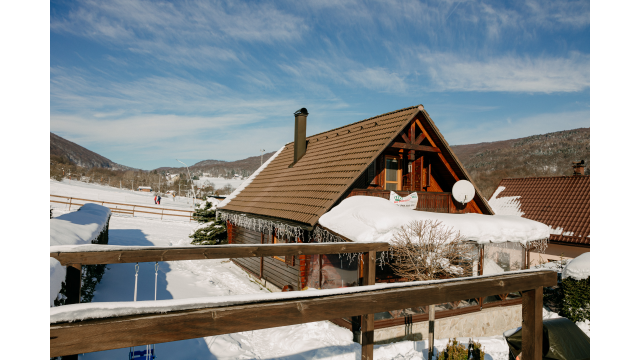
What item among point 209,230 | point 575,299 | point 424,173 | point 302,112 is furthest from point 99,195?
point 575,299

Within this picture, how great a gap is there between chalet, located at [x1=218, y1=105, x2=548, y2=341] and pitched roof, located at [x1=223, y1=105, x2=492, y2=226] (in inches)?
1.6

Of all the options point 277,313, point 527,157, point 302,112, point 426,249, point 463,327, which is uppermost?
point 527,157

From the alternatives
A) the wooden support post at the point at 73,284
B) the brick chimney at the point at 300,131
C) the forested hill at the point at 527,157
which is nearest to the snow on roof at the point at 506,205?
the brick chimney at the point at 300,131

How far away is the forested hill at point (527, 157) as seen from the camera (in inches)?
2613

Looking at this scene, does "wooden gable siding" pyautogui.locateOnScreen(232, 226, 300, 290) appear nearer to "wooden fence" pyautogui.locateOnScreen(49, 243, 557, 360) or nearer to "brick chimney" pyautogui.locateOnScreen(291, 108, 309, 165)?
"brick chimney" pyautogui.locateOnScreen(291, 108, 309, 165)

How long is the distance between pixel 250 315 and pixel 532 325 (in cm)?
242

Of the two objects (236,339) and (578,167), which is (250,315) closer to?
(236,339)

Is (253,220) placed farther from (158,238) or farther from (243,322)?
(158,238)

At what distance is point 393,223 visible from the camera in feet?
25.2

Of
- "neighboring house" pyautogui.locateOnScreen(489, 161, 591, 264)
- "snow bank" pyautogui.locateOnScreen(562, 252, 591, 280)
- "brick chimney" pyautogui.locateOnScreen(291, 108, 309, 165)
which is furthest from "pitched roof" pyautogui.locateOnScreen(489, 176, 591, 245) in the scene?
"brick chimney" pyautogui.locateOnScreen(291, 108, 309, 165)
